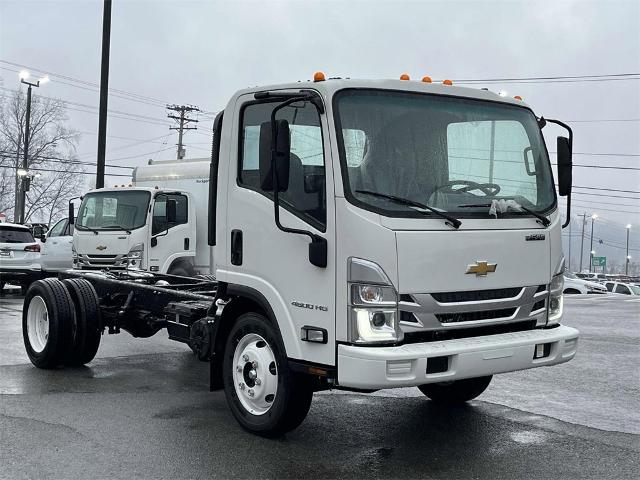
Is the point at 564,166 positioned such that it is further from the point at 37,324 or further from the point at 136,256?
the point at 136,256

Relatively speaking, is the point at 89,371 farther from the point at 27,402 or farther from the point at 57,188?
the point at 57,188

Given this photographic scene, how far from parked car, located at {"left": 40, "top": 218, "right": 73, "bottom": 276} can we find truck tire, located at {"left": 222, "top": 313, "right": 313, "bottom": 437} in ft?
43.9

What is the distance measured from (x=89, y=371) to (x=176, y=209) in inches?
261

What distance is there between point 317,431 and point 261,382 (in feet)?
2.30

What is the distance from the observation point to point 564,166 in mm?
6145

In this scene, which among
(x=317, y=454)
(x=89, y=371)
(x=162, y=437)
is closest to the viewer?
(x=317, y=454)

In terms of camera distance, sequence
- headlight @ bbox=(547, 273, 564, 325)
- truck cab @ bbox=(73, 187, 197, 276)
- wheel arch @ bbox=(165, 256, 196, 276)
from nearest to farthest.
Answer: headlight @ bbox=(547, 273, 564, 325)
truck cab @ bbox=(73, 187, 197, 276)
wheel arch @ bbox=(165, 256, 196, 276)

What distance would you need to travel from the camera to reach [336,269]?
5.05 meters

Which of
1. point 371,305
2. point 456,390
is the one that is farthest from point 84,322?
point 371,305

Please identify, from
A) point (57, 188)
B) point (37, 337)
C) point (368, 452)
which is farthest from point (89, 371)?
point (57, 188)

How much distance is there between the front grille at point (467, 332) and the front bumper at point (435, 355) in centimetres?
6

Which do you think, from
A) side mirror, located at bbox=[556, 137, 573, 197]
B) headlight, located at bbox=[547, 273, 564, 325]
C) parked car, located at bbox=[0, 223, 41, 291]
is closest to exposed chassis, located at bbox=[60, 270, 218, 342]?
headlight, located at bbox=[547, 273, 564, 325]

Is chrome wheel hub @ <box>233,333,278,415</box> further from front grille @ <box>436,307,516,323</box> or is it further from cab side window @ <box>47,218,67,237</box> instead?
cab side window @ <box>47,218,67,237</box>

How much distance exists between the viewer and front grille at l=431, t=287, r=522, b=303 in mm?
5160
